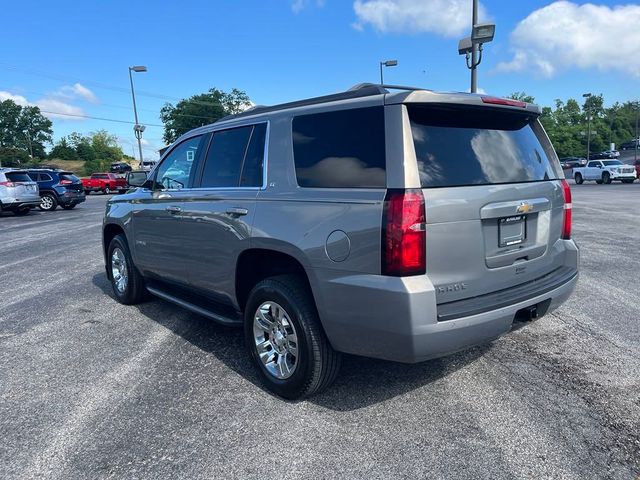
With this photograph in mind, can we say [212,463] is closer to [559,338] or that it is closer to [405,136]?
[405,136]

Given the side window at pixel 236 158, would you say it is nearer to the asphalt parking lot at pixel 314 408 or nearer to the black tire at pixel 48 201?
the asphalt parking lot at pixel 314 408

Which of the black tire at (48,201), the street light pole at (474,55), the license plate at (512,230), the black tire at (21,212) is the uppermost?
the street light pole at (474,55)

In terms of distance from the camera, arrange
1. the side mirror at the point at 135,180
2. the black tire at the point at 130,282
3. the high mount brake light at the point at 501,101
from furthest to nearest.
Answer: the side mirror at the point at 135,180 → the black tire at the point at 130,282 → the high mount brake light at the point at 501,101

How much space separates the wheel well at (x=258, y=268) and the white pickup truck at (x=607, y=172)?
3602 centimetres

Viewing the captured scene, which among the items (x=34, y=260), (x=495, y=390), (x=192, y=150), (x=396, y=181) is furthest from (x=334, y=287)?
(x=34, y=260)

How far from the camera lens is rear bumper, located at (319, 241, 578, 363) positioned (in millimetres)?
2672

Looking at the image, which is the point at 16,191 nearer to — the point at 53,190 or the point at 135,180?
the point at 53,190

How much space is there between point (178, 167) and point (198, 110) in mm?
87106

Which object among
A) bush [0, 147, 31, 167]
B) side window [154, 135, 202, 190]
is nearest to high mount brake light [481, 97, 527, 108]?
side window [154, 135, 202, 190]

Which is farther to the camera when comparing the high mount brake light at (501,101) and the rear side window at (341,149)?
the high mount brake light at (501,101)

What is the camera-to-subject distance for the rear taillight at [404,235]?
268cm

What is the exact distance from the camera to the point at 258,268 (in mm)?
3818

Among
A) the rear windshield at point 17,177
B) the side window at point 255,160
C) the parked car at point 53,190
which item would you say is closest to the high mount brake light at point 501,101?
the side window at point 255,160

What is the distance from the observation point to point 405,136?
282 centimetres
